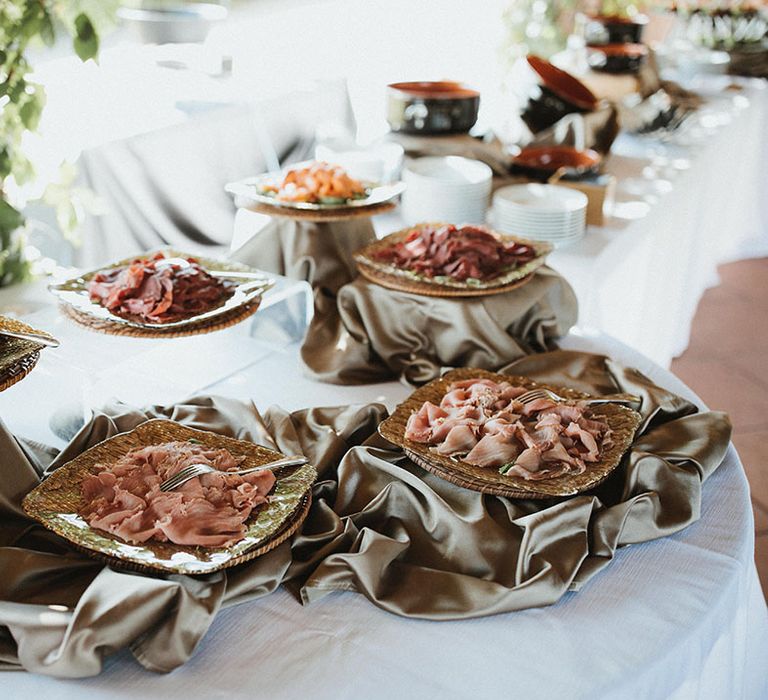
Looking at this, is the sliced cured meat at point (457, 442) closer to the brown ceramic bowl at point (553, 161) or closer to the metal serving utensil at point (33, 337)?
the metal serving utensil at point (33, 337)

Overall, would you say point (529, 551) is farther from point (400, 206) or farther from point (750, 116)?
point (750, 116)

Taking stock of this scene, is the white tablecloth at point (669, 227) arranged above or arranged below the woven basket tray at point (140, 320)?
below

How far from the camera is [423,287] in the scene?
116cm

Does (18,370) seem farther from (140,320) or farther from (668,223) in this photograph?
(668,223)

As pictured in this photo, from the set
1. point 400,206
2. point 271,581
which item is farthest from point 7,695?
point 400,206

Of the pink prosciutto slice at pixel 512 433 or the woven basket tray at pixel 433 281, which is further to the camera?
the woven basket tray at pixel 433 281

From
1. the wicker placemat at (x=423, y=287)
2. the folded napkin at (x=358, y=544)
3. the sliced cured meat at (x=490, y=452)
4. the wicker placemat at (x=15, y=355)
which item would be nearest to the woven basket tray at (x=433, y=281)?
the wicker placemat at (x=423, y=287)

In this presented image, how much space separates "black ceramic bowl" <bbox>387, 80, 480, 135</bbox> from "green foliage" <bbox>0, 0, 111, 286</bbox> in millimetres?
640

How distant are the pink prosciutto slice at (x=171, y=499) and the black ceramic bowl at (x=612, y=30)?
2.42 m

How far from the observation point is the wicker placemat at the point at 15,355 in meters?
0.83

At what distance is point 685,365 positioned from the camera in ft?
8.70

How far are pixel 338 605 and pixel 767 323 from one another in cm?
267

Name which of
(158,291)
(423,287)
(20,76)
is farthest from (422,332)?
(20,76)

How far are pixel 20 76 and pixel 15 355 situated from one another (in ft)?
2.01
